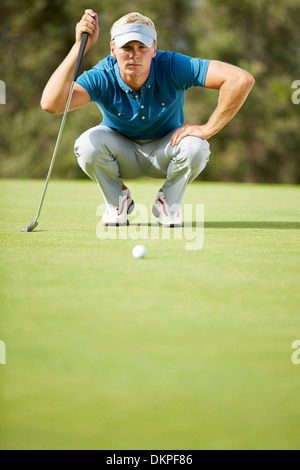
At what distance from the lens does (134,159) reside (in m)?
4.30

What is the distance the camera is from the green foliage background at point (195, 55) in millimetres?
17938

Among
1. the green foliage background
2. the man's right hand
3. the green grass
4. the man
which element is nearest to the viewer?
the green grass

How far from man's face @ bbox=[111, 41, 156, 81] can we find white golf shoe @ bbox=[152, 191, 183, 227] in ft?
2.77

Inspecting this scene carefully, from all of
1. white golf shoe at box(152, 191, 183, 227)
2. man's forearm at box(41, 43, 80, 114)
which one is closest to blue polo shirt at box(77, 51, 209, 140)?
man's forearm at box(41, 43, 80, 114)

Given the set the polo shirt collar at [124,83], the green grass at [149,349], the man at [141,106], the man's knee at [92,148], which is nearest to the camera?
the green grass at [149,349]

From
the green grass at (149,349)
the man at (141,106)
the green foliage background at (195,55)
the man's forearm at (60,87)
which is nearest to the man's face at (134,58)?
the man at (141,106)

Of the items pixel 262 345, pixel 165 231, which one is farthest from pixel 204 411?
pixel 165 231

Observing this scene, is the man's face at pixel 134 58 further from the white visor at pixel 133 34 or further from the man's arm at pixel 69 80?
the man's arm at pixel 69 80

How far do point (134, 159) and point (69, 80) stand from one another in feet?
2.55

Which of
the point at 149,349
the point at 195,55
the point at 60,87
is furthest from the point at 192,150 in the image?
the point at 195,55

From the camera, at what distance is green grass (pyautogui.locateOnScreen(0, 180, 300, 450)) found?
3.81 feet

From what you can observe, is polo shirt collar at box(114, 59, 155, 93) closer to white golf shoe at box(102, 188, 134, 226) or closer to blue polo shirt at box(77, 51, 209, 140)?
blue polo shirt at box(77, 51, 209, 140)

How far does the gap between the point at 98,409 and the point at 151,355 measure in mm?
291

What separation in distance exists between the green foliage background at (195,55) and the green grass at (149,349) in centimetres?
1500
